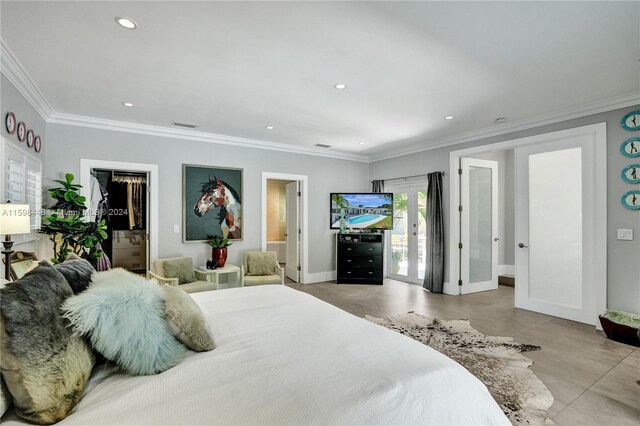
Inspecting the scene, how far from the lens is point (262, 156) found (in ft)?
18.4

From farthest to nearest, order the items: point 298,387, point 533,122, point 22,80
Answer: point 533,122 → point 22,80 → point 298,387

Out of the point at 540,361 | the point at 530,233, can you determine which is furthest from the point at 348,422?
the point at 530,233

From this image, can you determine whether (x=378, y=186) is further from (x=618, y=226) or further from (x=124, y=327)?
(x=124, y=327)

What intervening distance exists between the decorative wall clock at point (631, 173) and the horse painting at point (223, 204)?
5090 millimetres

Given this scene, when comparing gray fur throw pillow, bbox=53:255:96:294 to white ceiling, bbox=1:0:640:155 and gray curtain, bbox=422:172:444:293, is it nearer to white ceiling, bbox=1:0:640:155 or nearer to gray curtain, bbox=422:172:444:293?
white ceiling, bbox=1:0:640:155

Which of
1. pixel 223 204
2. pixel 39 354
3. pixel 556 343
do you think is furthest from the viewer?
pixel 223 204

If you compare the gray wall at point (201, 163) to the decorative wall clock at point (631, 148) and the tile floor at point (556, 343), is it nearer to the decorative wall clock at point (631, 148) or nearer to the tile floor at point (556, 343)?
the tile floor at point (556, 343)

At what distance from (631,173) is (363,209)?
381 centimetres

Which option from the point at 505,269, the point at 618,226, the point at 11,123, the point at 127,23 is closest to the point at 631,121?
the point at 618,226

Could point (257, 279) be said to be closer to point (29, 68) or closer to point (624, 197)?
point (29, 68)

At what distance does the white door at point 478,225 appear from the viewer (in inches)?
211

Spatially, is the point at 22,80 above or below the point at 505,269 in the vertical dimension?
above

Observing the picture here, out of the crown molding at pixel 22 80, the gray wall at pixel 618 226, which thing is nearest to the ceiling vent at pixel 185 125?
the crown molding at pixel 22 80

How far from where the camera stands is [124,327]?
1.24 m
